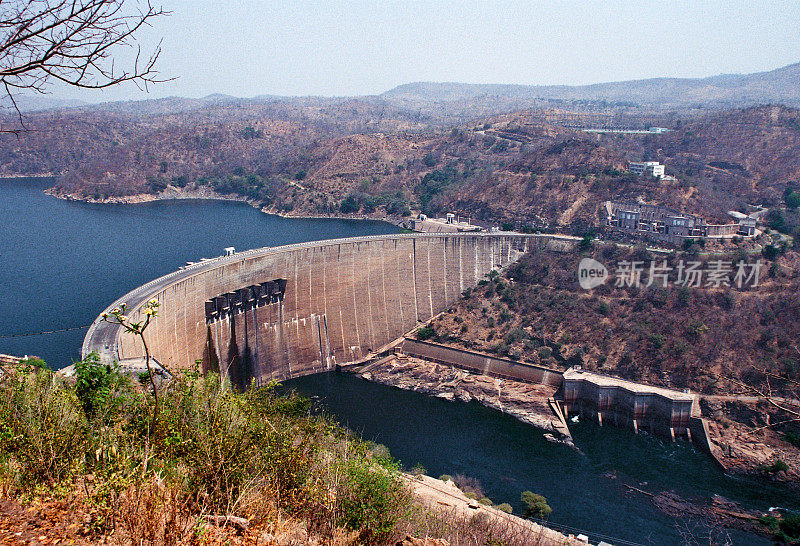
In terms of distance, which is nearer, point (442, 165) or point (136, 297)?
point (136, 297)

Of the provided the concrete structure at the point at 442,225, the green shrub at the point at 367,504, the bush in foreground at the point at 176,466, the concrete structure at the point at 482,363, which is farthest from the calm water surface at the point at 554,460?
the concrete structure at the point at 442,225

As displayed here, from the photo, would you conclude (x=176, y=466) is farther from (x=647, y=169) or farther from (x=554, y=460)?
(x=647, y=169)

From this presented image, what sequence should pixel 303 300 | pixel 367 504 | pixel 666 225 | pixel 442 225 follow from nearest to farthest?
pixel 367 504 → pixel 303 300 → pixel 666 225 → pixel 442 225

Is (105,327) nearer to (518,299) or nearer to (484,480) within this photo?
(484,480)

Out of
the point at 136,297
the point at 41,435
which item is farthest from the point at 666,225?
the point at 41,435

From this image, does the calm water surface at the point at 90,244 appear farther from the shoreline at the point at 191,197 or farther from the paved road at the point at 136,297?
the paved road at the point at 136,297

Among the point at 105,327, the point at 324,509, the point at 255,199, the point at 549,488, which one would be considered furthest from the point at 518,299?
the point at 255,199
